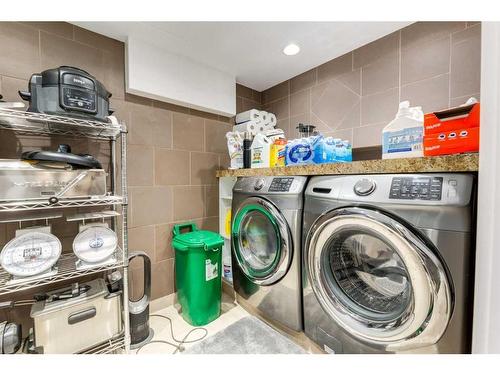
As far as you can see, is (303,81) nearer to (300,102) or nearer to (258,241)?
(300,102)

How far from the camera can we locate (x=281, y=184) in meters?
1.28

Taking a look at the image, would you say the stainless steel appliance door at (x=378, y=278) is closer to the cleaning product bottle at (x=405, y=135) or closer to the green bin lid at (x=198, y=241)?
the cleaning product bottle at (x=405, y=135)

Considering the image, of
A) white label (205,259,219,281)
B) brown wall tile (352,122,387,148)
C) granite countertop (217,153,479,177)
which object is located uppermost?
brown wall tile (352,122,387,148)

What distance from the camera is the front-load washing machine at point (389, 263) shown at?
69cm

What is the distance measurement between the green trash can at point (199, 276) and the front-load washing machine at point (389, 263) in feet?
2.10

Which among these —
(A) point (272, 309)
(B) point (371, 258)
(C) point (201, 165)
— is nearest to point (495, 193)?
(B) point (371, 258)

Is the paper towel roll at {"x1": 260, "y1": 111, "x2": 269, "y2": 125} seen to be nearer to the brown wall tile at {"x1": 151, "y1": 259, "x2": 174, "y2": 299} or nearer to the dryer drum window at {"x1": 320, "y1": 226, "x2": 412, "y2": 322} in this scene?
the dryer drum window at {"x1": 320, "y1": 226, "x2": 412, "y2": 322}

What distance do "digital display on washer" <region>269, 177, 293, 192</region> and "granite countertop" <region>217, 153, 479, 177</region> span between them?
4 centimetres

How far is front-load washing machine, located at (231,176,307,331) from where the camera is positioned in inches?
46.5

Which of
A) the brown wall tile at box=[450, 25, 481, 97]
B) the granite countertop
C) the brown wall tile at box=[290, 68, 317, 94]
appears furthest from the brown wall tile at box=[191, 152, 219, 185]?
the brown wall tile at box=[450, 25, 481, 97]

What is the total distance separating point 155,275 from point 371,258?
151 centimetres

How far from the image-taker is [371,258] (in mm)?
1025

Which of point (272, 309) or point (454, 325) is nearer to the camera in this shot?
point (454, 325)
